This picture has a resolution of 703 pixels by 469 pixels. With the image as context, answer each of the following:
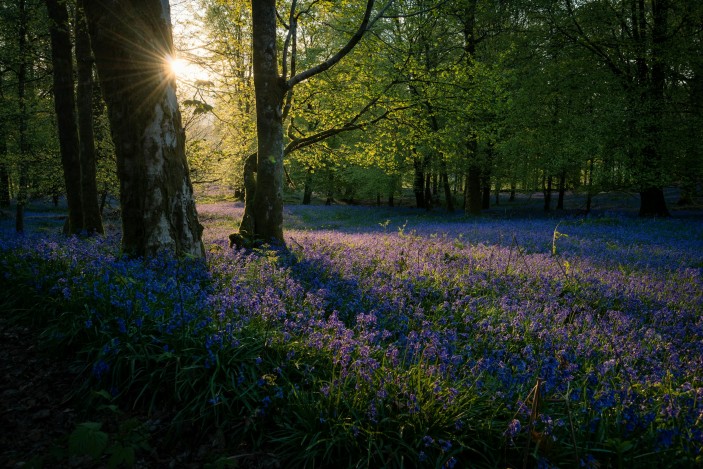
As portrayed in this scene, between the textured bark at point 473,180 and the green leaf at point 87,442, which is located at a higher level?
the textured bark at point 473,180

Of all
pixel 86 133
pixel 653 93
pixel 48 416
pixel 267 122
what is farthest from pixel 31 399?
pixel 653 93

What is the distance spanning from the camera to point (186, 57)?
904cm

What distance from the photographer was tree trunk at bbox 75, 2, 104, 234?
10.2m

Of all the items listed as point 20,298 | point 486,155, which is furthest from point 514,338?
point 486,155

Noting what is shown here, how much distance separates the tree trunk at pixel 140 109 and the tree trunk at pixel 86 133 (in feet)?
19.0

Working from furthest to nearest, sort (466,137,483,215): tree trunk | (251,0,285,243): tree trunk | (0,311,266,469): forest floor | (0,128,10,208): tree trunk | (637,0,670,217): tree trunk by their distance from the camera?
(466,137,483,215): tree trunk < (637,0,670,217): tree trunk < (0,128,10,208): tree trunk < (251,0,285,243): tree trunk < (0,311,266,469): forest floor

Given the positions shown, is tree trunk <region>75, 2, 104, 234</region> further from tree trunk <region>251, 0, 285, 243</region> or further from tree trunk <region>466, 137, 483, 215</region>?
tree trunk <region>466, 137, 483, 215</region>

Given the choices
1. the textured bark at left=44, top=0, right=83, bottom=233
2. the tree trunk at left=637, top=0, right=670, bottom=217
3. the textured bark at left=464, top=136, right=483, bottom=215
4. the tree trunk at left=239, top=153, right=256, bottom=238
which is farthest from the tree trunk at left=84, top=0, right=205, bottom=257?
the tree trunk at left=637, top=0, right=670, bottom=217

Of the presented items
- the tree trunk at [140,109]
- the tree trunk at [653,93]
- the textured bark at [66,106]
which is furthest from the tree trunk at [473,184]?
the textured bark at [66,106]

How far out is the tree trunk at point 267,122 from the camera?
7582mm

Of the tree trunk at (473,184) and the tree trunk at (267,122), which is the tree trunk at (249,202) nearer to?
the tree trunk at (267,122)

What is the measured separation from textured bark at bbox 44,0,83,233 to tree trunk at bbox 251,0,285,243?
20.4ft

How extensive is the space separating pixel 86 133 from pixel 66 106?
2.86 feet

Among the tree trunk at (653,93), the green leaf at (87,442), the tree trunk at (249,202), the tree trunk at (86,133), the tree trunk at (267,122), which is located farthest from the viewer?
the tree trunk at (653,93)
